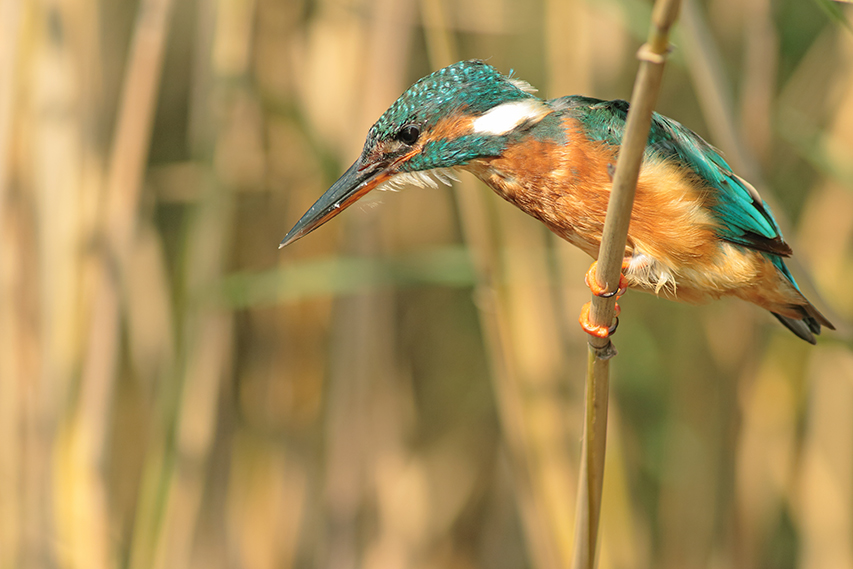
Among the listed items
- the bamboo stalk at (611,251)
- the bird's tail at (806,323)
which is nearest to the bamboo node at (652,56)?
the bamboo stalk at (611,251)

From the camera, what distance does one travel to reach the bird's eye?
1.11 m

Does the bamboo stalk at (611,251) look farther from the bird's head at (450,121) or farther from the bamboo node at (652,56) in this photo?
the bird's head at (450,121)

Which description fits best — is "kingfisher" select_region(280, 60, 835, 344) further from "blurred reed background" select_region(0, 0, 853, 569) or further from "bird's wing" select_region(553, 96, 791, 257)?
"blurred reed background" select_region(0, 0, 853, 569)

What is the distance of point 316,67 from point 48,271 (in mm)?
726

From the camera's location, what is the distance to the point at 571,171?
3.52 ft

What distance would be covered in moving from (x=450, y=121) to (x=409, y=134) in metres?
0.06

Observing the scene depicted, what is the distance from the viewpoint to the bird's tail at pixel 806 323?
4.20ft

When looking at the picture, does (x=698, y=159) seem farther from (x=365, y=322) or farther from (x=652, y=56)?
(x=365, y=322)

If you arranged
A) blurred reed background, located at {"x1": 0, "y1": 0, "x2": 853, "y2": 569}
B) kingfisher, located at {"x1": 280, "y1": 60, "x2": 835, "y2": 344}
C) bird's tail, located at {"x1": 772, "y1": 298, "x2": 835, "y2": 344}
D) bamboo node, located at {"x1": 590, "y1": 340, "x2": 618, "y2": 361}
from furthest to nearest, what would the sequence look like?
1. blurred reed background, located at {"x1": 0, "y1": 0, "x2": 853, "y2": 569}
2. bird's tail, located at {"x1": 772, "y1": 298, "x2": 835, "y2": 344}
3. kingfisher, located at {"x1": 280, "y1": 60, "x2": 835, "y2": 344}
4. bamboo node, located at {"x1": 590, "y1": 340, "x2": 618, "y2": 361}

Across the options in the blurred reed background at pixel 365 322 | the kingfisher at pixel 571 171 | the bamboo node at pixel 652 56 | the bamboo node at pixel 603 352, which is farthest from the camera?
the blurred reed background at pixel 365 322

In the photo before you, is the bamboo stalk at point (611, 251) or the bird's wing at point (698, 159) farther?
the bird's wing at point (698, 159)

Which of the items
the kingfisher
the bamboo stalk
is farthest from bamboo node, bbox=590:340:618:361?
the kingfisher

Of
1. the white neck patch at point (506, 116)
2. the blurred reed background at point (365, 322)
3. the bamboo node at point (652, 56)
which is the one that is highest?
the bamboo node at point (652, 56)

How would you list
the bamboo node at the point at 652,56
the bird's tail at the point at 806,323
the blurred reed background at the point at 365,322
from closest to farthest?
the bamboo node at the point at 652,56 < the bird's tail at the point at 806,323 < the blurred reed background at the point at 365,322
